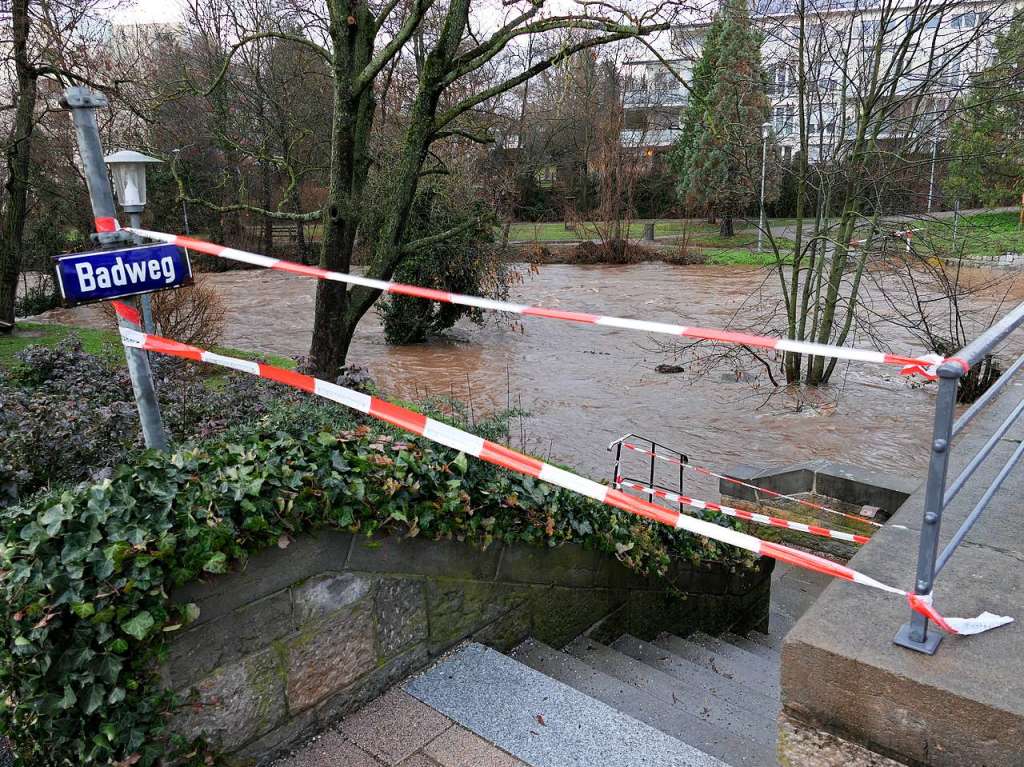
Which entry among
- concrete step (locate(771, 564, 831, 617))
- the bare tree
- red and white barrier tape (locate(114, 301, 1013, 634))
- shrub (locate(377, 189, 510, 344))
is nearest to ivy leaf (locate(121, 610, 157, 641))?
red and white barrier tape (locate(114, 301, 1013, 634))

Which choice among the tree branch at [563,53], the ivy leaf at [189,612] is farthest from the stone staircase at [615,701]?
the tree branch at [563,53]

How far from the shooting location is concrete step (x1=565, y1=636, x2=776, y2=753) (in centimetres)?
350

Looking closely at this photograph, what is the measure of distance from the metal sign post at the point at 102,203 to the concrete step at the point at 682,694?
2170 millimetres

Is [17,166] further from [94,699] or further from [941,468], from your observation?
[941,468]

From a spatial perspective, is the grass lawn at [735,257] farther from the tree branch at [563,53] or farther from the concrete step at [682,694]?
the concrete step at [682,694]

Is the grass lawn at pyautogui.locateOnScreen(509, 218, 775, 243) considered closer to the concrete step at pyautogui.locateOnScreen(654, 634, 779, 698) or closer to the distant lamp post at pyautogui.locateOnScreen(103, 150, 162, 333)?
the concrete step at pyautogui.locateOnScreen(654, 634, 779, 698)

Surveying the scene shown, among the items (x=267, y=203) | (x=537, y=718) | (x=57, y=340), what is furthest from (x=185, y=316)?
(x=267, y=203)

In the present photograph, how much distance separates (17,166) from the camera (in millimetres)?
14734

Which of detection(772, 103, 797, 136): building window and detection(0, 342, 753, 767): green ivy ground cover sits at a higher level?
detection(772, 103, 797, 136): building window

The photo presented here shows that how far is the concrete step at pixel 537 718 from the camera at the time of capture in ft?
8.48

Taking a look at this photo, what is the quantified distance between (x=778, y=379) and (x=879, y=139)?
14.5 ft

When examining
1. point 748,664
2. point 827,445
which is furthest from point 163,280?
point 827,445

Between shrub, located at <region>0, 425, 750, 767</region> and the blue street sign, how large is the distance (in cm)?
66

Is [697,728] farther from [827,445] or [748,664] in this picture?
[827,445]
